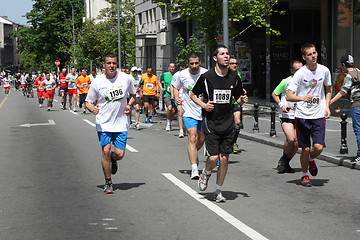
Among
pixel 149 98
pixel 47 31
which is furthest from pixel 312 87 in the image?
pixel 47 31

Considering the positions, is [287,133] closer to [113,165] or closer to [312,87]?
[312,87]

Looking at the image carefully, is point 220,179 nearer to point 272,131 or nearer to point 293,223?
point 293,223

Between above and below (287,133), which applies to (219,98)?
above

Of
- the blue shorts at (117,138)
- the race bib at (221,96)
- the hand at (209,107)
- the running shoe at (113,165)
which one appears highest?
the race bib at (221,96)

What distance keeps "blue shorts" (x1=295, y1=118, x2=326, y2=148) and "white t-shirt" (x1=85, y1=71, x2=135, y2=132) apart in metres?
2.31

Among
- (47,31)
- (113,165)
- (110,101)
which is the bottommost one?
(113,165)

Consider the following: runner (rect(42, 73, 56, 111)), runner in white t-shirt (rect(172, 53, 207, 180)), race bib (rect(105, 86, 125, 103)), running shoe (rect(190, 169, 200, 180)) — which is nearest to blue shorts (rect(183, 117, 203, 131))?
runner in white t-shirt (rect(172, 53, 207, 180))

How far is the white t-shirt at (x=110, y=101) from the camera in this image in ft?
27.7

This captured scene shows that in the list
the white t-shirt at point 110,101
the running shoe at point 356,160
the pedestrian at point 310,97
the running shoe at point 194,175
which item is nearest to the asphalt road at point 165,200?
the running shoe at point 194,175

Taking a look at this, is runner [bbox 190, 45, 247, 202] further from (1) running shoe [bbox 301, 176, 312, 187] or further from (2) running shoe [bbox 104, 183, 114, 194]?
(1) running shoe [bbox 301, 176, 312, 187]

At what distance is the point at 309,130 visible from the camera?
8.86 meters

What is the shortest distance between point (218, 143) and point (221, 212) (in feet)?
2.90

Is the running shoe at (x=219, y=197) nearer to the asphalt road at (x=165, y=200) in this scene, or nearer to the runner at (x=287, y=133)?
the asphalt road at (x=165, y=200)

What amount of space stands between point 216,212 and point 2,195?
9.61 ft
